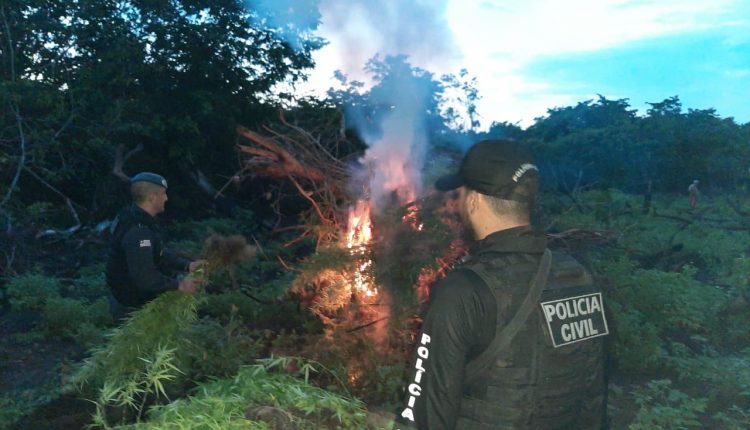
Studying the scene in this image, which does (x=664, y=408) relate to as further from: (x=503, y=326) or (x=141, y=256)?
(x=141, y=256)

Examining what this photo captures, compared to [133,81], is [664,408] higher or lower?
lower

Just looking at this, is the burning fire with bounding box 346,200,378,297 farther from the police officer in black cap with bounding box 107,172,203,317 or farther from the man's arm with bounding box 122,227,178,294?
the man's arm with bounding box 122,227,178,294

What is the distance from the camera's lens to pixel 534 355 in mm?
2059

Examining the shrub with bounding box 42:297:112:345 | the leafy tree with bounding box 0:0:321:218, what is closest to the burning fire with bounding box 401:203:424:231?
the shrub with bounding box 42:297:112:345

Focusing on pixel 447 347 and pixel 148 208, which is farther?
pixel 148 208

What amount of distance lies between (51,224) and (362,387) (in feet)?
32.2

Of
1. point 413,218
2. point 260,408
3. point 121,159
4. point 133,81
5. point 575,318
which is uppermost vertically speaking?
point 133,81

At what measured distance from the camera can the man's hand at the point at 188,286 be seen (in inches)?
165

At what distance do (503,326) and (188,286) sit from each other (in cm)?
270

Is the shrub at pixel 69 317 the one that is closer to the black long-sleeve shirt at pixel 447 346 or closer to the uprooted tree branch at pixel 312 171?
the uprooted tree branch at pixel 312 171

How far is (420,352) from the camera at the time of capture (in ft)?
6.53

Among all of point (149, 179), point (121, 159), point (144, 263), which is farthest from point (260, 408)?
point (121, 159)

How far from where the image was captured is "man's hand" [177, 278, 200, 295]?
4.20 metres

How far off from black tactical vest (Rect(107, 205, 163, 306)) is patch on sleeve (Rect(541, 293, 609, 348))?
123 inches
